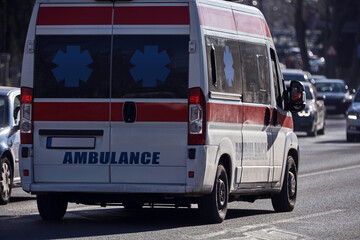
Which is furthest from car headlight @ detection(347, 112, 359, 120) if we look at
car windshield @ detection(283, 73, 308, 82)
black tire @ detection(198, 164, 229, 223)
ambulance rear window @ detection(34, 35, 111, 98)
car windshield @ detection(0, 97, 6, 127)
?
ambulance rear window @ detection(34, 35, 111, 98)

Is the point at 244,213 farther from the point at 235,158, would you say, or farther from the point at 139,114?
the point at 139,114

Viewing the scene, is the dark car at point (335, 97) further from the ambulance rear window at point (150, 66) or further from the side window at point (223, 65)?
the ambulance rear window at point (150, 66)

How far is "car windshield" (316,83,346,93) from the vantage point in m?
47.7

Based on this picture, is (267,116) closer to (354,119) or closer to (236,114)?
(236,114)

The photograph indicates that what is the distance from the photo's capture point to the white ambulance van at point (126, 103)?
11219 mm

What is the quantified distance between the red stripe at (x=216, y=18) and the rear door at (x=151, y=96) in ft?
0.63

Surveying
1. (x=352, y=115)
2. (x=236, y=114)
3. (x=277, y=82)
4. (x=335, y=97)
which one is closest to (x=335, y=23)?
(x=335, y=97)

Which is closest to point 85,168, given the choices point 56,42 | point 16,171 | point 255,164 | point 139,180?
point 139,180

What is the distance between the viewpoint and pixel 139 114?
1128cm

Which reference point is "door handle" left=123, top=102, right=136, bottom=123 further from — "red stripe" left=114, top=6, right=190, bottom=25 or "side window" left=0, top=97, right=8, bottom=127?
"side window" left=0, top=97, right=8, bottom=127

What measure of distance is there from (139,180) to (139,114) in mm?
647

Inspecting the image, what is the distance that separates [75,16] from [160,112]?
4.33 feet

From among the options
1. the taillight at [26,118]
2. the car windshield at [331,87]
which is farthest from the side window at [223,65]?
the car windshield at [331,87]

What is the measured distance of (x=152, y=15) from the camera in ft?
37.5
